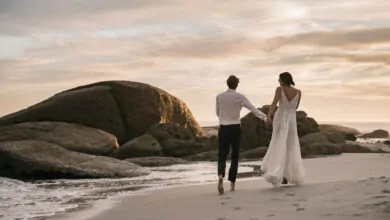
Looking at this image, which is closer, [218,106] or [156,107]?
[218,106]

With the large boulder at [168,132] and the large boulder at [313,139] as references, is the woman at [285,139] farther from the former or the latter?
the large boulder at [313,139]

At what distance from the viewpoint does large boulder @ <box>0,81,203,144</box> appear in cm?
2600

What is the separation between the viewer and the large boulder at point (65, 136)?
21422mm

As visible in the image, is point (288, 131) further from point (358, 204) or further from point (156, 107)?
point (156, 107)

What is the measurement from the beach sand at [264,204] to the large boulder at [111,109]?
A: 50.1ft

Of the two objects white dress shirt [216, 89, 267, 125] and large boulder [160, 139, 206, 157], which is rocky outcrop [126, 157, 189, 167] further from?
white dress shirt [216, 89, 267, 125]

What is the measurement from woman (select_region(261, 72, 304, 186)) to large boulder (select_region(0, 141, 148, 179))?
6.21m

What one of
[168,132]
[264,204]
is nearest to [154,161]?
[168,132]

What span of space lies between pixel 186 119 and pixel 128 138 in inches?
144

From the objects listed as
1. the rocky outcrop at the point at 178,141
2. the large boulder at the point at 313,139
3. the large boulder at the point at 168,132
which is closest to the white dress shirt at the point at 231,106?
the rocky outcrop at the point at 178,141

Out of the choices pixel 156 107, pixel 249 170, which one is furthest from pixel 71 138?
pixel 249 170

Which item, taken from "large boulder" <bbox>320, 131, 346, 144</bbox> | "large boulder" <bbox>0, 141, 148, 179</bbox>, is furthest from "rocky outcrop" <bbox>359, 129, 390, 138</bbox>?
"large boulder" <bbox>0, 141, 148, 179</bbox>

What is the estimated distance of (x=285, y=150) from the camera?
10273 millimetres

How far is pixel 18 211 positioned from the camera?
9.44 meters
